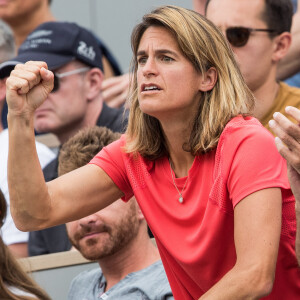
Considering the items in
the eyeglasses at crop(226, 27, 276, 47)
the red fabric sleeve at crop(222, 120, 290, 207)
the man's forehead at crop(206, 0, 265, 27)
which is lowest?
the eyeglasses at crop(226, 27, 276, 47)

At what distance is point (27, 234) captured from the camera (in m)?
3.69

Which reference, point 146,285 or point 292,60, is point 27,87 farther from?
point 292,60

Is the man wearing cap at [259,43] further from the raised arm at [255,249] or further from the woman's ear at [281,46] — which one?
the raised arm at [255,249]

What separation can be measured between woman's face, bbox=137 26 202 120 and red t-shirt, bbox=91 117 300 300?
0.15 meters

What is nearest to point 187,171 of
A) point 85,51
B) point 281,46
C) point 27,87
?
point 27,87

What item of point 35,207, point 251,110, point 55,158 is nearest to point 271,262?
point 251,110

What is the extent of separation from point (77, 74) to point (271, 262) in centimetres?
222

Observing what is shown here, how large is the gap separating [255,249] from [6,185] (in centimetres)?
200

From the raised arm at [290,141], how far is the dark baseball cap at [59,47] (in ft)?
6.88

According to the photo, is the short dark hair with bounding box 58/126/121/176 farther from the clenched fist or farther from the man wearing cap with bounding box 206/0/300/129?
the clenched fist

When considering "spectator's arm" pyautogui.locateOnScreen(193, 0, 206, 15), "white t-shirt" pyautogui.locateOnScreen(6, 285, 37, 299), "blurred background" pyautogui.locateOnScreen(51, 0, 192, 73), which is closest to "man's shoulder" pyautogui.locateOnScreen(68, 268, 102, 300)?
"white t-shirt" pyautogui.locateOnScreen(6, 285, 37, 299)

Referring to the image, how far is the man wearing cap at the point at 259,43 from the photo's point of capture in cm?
320

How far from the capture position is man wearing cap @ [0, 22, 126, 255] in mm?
3928

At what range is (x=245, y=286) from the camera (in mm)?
1963
